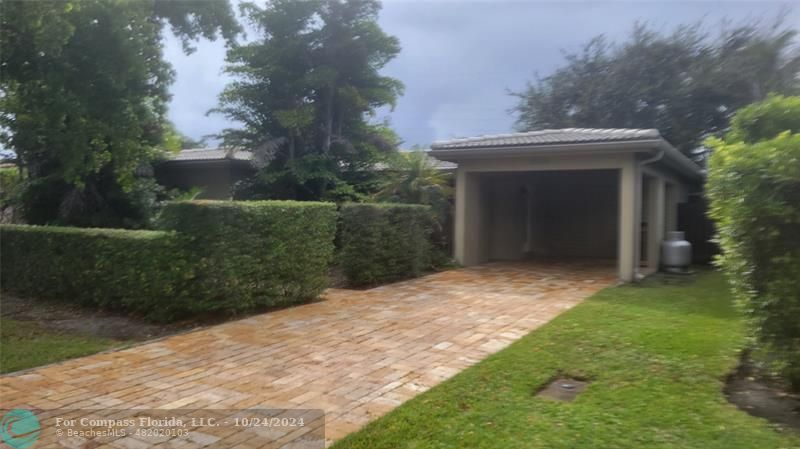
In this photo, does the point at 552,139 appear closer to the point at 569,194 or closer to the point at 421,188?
the point at 421,188

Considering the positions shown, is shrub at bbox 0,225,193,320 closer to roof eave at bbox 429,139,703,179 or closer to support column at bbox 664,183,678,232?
roof eave at bbox 429,139,703,179

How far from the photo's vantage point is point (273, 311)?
784 cm

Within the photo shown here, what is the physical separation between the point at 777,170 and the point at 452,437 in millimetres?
3051

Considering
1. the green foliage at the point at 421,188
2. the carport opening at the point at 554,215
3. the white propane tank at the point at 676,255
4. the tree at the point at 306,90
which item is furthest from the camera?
the carport opening at the point at 554,215

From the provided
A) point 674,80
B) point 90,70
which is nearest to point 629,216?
point 90,70

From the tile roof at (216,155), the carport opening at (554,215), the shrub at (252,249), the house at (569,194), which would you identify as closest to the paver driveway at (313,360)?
the shrub at (252,249)

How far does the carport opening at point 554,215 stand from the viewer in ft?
49.3

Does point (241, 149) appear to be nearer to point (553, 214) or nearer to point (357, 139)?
point (357, 139)

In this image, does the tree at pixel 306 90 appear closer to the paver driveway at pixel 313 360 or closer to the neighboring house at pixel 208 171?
the neighboring house at pixel 208 171

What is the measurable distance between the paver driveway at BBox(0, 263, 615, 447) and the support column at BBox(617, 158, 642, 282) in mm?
2640

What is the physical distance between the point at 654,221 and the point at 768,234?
9223 mm

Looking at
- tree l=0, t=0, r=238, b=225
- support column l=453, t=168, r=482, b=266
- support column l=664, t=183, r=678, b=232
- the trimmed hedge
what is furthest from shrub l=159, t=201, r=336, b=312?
support column l=664, t=183, r=678, b=232

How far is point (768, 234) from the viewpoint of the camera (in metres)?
4.03

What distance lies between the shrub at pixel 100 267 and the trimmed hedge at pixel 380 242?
3667mm
